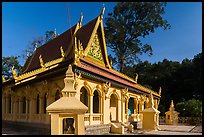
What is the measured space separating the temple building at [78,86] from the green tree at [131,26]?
9887 mm

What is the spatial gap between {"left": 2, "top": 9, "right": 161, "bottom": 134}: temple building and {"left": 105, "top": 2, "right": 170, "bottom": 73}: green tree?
9.89 meters

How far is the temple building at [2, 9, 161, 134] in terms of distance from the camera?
9875mm

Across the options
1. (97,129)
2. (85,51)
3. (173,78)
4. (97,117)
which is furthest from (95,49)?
(173,78)

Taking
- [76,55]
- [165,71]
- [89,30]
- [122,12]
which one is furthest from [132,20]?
[76,55]

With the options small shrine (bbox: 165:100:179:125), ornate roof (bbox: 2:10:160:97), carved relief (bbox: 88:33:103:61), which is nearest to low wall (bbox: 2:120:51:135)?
ornate roof (bbox: 2:10:160:97)

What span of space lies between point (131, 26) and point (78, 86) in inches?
718

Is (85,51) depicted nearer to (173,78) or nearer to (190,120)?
(190,120)

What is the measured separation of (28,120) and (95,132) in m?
4.45

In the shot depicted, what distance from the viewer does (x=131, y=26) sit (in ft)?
84.9

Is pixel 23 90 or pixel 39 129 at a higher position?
pixel 23 90

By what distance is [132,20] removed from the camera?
25.9 m

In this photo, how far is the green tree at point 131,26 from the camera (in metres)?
25.4

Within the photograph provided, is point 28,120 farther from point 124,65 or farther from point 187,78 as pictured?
point 187,78

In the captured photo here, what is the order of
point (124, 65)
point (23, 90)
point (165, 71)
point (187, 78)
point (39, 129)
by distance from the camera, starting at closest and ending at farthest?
point (39, 129) → point (23, 90) → point (124, 65) → point (187, 78) → point (165, 71)
